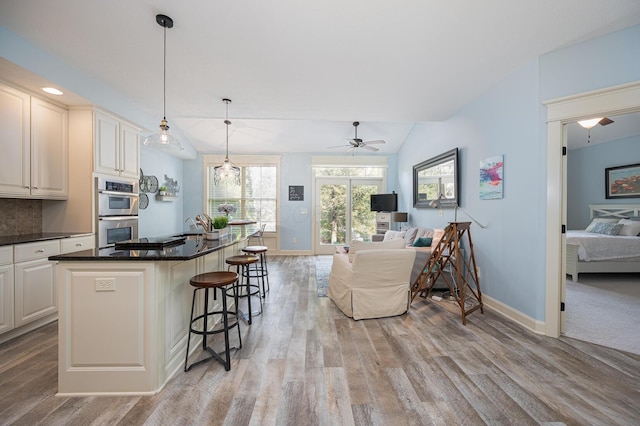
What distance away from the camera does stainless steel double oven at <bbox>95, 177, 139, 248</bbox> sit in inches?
132

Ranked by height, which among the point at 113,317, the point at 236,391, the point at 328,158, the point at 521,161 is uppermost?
the point at 328,158

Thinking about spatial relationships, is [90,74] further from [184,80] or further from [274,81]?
[274,81]

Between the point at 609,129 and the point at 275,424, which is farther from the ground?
the point at 609,129

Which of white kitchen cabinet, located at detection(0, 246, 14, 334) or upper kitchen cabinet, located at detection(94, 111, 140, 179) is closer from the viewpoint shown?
white kitchen cabinet, located at detection(0, 246, 14, 334)

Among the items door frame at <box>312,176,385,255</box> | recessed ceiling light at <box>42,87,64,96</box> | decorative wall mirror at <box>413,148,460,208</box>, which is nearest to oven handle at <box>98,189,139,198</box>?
recessed ceiling light at <box>42,87,64,96</box>

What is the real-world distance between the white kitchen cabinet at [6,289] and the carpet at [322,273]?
10.1 feet

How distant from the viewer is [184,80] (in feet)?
10.2

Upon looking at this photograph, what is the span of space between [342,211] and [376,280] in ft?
13.7

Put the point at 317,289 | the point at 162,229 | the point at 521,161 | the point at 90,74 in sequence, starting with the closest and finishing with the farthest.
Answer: the point at 521,161
the point at 90,74
the point at 317,289
the point at 162,229

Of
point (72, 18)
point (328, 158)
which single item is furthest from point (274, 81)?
point (328, 158)

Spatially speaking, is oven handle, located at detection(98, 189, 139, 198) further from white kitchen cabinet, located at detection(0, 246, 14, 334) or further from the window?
the window

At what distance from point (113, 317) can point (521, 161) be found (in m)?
3.81

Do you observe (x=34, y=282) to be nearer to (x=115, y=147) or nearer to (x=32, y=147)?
(x=32, y=147)

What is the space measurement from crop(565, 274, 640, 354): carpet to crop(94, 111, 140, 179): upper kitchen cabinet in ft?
17.9
